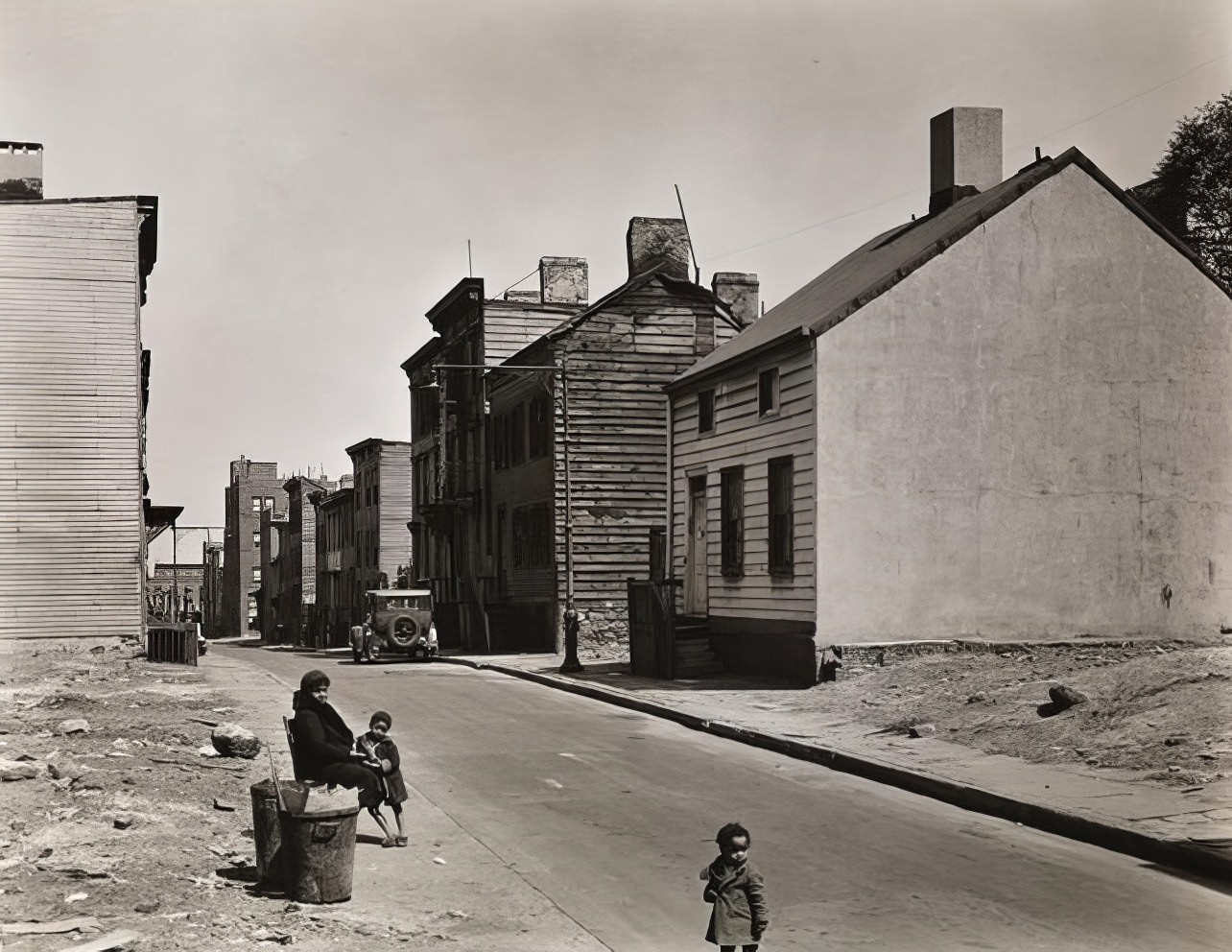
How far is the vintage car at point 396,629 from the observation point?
3662 centimetres

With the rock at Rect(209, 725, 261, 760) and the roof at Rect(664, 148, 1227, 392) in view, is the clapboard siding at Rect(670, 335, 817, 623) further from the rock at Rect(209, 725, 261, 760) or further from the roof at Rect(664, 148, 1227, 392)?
the rock at Rect(209, 725, 261, 760)

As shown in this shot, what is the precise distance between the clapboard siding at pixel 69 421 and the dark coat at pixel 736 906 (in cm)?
3084

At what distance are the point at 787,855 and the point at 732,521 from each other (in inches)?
647

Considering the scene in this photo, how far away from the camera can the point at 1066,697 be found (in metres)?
15.8

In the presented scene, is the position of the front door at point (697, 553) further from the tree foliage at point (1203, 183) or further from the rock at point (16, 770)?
the rock at point (16, 770)

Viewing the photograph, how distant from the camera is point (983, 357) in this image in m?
23.0

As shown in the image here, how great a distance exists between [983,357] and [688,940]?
16.9 meters

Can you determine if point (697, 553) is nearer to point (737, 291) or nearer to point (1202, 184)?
point (737, 291)

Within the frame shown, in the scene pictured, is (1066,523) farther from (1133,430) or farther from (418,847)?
(418,847)

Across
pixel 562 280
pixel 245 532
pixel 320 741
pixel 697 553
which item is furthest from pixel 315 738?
pixel 245 532

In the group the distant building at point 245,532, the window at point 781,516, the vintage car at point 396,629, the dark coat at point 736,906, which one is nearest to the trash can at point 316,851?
the dark coat at point 736,906

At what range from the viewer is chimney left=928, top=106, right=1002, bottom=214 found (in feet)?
87.5

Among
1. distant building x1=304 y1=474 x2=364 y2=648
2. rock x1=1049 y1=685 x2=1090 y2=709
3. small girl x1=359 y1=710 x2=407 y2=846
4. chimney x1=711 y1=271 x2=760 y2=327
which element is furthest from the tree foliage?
distant building x1=304 y1=474 x2=364 y2=648

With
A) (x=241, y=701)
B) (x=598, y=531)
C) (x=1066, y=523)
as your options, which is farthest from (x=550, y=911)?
(x=598, y=531)
